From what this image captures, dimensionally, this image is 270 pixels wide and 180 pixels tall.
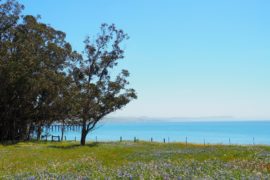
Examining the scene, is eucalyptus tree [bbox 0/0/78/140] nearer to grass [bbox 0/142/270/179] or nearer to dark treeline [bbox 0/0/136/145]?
dark treeline [bbox 0/0/136/145]

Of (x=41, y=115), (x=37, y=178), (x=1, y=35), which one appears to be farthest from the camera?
(x=41, y=115)

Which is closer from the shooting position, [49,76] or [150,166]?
[150,166]

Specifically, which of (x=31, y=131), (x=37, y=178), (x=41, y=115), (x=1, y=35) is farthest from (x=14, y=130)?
(x=37, y=178)

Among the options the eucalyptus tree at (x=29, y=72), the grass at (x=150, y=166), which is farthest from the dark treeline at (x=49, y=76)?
the grass at (x=150, y=166)

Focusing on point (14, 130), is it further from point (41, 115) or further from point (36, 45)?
point (36, 45)

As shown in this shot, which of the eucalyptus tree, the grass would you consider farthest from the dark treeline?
the grass

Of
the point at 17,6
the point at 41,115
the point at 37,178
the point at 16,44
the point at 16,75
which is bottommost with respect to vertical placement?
the point at 37,178

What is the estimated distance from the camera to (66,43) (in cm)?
6306

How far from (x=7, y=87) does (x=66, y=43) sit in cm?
1336

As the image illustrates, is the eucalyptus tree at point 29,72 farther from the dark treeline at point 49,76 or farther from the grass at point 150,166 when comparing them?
the grass at point 150,166

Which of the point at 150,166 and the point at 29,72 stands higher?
the point at 29,72

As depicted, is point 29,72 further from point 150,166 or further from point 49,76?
point 150,166

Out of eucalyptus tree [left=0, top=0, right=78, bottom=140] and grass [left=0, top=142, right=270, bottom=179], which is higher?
eucalyptus tree [left=0, top=0, right=78, bottom=140]

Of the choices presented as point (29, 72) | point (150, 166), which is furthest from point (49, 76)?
point (150, 166)
